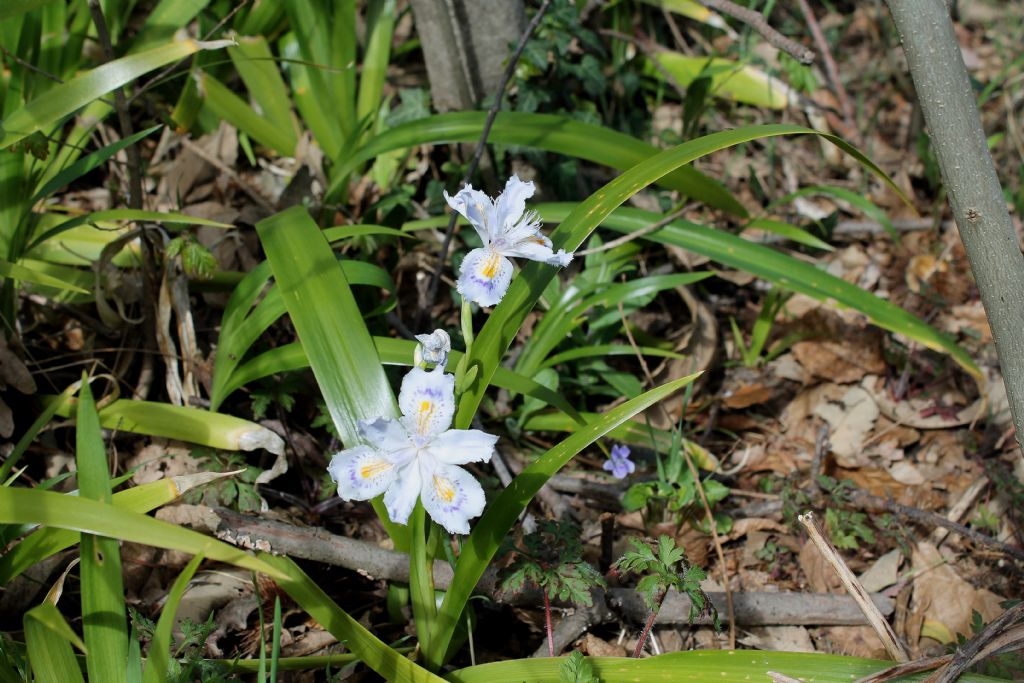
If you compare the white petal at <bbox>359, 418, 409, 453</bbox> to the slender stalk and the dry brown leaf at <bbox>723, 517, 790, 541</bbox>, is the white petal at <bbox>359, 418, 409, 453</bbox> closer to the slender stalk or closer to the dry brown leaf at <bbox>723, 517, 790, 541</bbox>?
the slender stalk

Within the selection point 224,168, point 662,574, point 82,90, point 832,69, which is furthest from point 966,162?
point 224,168

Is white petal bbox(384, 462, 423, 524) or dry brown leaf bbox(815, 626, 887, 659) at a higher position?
white petal bbox(384, 462, 423, 524)

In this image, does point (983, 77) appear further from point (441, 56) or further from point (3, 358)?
point (3, 358)

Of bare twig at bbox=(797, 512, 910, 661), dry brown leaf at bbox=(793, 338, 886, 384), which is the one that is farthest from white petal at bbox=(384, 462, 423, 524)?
dry brown leaf at bbox=(793, 338, 886, 384)

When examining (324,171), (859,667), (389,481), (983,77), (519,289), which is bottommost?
(859,667)

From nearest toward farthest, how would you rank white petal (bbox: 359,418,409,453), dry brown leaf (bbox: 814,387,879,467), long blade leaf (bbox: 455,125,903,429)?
white petal (bbox: 359,418,409,453), long blade leaf (bbox: 455,125,903,429), dry brown leaf (bbox: 814,387,879,467)

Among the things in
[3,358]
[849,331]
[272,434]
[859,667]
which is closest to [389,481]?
[272,434]

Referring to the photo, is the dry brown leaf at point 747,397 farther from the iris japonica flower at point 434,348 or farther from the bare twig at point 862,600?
the iris japonica flower at point 434,348

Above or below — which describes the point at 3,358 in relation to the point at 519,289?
below
